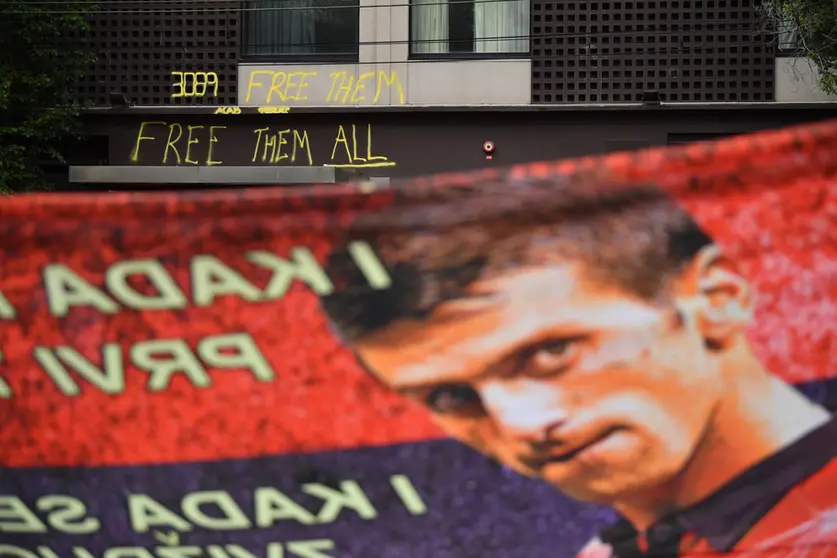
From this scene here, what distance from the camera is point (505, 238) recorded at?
6.17ft

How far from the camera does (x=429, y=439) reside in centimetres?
192

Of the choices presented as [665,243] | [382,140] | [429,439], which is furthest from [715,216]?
[382,140]

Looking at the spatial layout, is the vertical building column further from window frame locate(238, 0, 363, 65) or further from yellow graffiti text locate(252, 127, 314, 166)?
yellow graffiti text locate(252, 127, 314, 166)

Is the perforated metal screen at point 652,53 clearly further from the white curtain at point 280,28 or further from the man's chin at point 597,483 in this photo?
the man's chin at point 597,483

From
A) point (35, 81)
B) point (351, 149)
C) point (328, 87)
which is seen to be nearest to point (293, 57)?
point (328, 87)

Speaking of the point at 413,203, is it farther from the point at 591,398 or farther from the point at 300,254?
the point at 591,398

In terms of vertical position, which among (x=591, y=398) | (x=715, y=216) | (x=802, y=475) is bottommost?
(x=802, y=475)

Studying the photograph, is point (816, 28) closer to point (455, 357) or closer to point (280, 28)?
point (280, 28)

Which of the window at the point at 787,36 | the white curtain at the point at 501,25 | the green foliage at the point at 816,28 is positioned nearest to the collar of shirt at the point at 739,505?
the green foliage at the point at 816,28

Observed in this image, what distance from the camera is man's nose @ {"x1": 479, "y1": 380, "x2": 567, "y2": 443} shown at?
6.25 ft

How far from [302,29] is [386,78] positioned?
1527 mm

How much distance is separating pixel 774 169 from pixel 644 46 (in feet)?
31.3

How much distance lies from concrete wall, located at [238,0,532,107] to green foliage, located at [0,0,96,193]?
216 cm

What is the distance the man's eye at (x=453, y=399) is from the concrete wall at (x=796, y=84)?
9.96m
